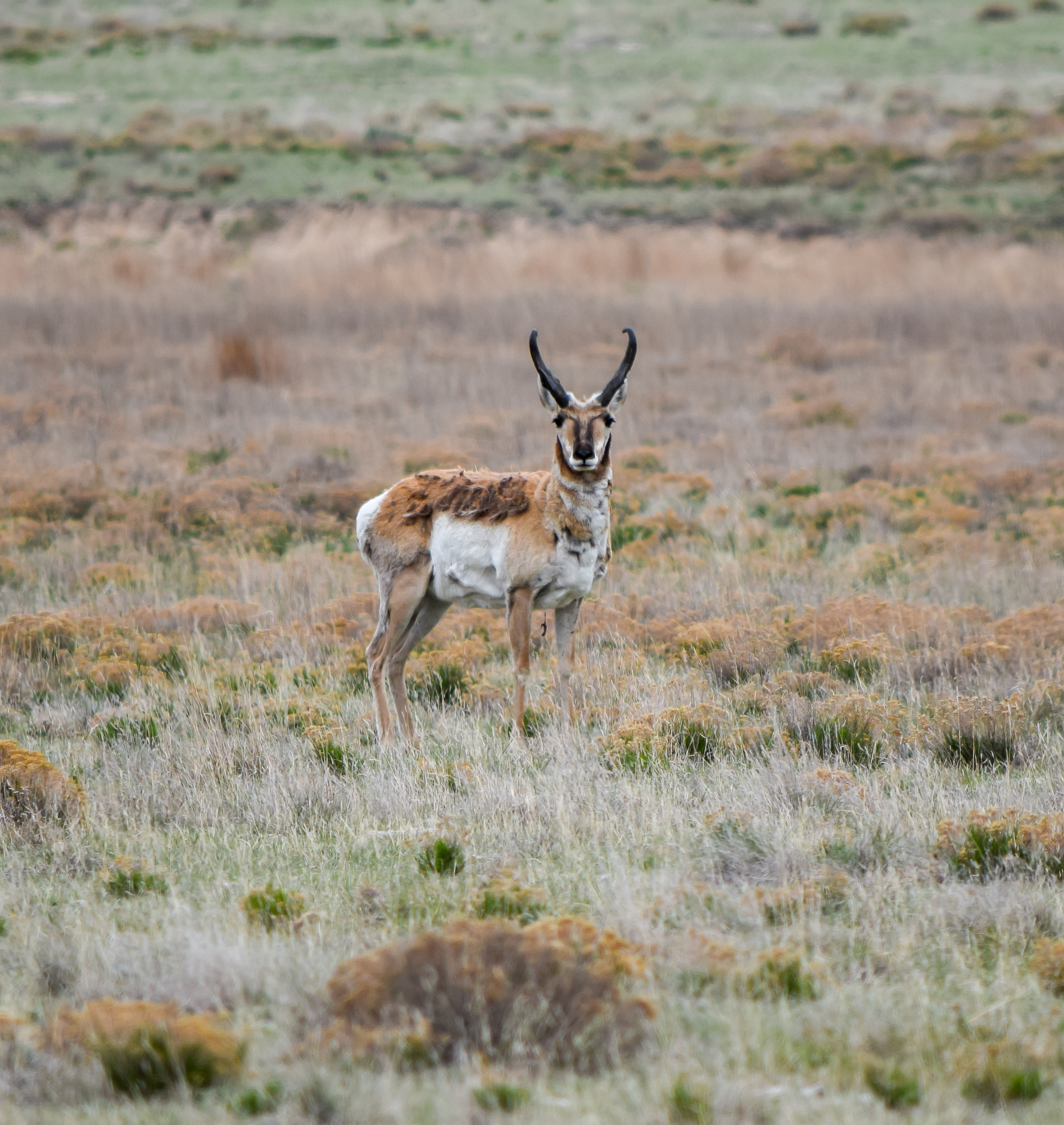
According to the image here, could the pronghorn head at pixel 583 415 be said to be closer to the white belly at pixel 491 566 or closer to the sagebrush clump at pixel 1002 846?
the white belly at pixel 491 566

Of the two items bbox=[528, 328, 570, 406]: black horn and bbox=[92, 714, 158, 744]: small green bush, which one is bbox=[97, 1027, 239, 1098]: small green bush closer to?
bbox=[92, 714, 158, 744]: small green bush

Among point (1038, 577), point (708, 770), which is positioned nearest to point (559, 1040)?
point (708, 770)

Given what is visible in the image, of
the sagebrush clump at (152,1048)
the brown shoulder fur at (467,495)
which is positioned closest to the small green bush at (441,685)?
the brown shoulder fur at (467,495)

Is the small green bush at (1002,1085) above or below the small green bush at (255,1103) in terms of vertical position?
above

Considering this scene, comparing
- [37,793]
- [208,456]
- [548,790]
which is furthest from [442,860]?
[208,456]

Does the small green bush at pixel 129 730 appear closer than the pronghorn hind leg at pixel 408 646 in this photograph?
Yes

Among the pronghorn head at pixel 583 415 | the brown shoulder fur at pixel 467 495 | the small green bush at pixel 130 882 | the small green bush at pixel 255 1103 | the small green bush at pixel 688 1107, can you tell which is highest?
the pronghorn head at pixel 583 415

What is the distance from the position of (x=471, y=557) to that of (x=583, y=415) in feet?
3.57

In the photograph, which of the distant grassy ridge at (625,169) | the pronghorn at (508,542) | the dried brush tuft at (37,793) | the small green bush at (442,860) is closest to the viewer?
the small green bush at (442,860)

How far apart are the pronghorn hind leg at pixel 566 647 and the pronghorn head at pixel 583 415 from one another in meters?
0.94

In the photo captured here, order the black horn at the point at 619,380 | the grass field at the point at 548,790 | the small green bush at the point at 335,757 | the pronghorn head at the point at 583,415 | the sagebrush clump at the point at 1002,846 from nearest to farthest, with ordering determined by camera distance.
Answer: the grass field at the point at 548,790 → the sagebrush clump at the point at 1002,846 → the small green bush at the point at 335,757 → the pronghorn head at the point at 583,415 → the black horn at the point at 619,380

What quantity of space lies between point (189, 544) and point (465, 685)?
17.9 ft

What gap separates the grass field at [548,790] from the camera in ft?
11.9

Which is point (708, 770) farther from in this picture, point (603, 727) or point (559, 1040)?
→ point (559, 1040)
